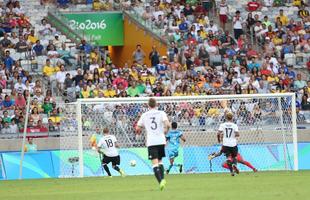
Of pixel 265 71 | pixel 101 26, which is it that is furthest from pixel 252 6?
pixel 101 26

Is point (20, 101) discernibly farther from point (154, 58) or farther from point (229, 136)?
point (229, 136)

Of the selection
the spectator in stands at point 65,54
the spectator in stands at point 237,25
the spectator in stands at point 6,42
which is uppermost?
the spectator in stands at point 237,25

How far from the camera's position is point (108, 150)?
3334cm

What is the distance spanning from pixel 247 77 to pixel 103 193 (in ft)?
70.7

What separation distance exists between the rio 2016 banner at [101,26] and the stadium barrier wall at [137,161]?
1287cm

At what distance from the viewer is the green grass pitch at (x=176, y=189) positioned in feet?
71.7

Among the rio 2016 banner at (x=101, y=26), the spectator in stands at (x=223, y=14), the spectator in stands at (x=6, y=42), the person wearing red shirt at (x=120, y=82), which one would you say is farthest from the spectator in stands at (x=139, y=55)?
the spectator in stands at (x=6, y=42)

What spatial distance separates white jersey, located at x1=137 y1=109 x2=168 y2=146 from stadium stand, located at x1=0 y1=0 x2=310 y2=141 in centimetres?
1225

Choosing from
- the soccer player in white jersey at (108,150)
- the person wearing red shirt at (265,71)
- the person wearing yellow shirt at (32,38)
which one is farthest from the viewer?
the person wearing red shirt at (265,71)

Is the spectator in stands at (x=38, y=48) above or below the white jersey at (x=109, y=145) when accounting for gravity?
above

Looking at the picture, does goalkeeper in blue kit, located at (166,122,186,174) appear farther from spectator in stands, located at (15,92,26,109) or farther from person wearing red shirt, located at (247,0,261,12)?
person wearing red shirt, located at (247,0,261,12)

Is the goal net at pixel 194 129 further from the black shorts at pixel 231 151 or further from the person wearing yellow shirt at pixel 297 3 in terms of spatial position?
the person wearing yellow shirt at pixel 297 3

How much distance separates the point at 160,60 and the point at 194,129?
11.1 m

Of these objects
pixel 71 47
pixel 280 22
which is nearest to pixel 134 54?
pixel 71 47
